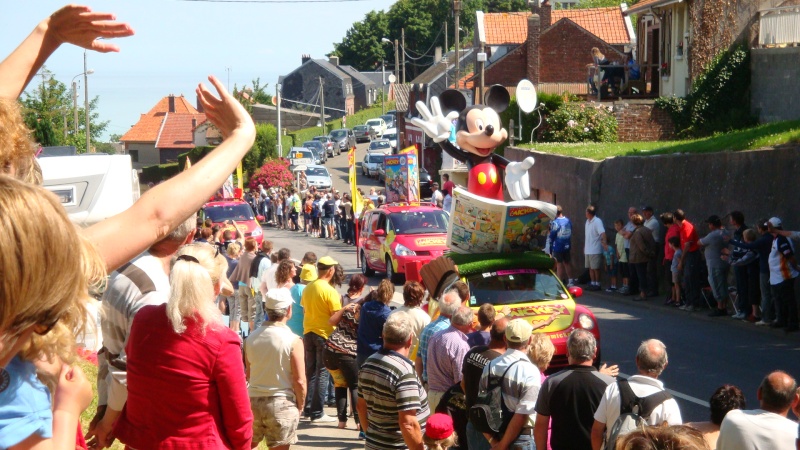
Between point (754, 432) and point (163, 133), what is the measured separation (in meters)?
84.5

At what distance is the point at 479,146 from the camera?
1408 centimetres

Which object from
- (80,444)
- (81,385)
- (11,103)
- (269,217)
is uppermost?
(11,103)

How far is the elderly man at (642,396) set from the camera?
593 cm

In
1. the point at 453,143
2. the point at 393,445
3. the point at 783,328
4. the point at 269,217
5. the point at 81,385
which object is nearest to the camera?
the point at 81,385

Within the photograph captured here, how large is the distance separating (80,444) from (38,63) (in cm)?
127

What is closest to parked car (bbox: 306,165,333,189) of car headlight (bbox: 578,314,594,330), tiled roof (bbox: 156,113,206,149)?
tiled roof (bbox: 156,113,206,149)

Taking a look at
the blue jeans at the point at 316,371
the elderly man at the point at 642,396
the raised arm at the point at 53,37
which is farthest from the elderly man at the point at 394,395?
the raised arm at the point at 53,37

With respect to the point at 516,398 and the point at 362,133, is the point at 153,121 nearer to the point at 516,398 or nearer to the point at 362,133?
the point at 362,133

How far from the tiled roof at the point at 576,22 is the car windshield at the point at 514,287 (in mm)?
41668

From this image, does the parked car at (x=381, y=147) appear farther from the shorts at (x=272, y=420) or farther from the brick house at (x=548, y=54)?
the shorts at (x=272, y=420)

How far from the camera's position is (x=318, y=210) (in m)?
38.4

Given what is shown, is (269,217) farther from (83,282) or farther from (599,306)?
(83,282)

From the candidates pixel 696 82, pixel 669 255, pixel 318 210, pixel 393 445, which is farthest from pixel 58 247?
pixel 318 210

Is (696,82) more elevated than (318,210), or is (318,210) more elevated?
(696,82)
